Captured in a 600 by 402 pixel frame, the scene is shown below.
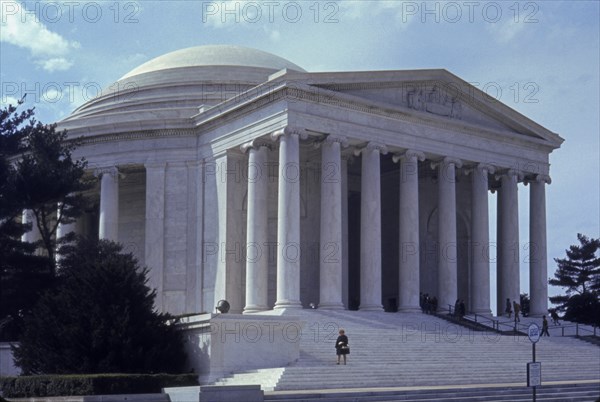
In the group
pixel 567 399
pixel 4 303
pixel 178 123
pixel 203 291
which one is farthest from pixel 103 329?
pixel 178 123

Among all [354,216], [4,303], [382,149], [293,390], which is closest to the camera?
[293,390]

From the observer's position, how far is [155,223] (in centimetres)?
6438

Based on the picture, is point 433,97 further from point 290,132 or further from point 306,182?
point 290,132

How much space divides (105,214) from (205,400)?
3437cm

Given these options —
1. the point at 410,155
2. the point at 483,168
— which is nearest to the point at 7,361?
the point at 410,155

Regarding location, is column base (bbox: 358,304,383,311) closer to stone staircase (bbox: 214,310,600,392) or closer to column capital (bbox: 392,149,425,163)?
stone staircase (bbox: 214,310,600,392)

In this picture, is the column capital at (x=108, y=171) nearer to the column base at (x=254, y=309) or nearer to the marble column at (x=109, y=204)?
the marble column at (x=109, y=204)

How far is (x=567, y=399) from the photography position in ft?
129

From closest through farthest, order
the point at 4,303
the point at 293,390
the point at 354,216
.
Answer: the point at 293,390
the point at 4,303
the point at 354,216

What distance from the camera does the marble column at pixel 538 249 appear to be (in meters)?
68.7

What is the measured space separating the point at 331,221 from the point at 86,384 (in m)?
23.9

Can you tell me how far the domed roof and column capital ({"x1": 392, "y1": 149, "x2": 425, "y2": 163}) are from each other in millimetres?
15804

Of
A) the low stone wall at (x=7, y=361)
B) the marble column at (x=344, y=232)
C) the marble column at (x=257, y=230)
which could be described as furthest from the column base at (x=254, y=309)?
the low stone wall at (x=7, y=361)

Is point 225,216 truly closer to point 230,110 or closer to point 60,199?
point 230,110
